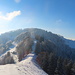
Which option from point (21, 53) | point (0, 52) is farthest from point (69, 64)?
point (0, 52)

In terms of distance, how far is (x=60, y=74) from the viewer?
141 ft

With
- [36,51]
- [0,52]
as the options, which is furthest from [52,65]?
[0,52]

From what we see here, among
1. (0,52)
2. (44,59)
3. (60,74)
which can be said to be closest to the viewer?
(60,74)

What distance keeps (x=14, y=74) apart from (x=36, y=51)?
53.7 meters

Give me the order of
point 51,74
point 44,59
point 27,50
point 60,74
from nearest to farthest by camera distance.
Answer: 1. point 60,74
2. point 51,74
3. point 44,59
4. point 27,50

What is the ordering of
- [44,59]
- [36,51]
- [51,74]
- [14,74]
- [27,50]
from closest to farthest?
[14,74], [51,74], [44,59], [36,51], [27,50]

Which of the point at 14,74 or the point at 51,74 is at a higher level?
the point at 14,74

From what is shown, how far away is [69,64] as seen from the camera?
157ft

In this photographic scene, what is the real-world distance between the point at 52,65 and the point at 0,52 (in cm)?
12326

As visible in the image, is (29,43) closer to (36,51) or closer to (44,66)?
(36,51)

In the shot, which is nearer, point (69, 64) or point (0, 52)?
point (69, 64)

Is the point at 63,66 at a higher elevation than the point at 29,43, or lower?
lower

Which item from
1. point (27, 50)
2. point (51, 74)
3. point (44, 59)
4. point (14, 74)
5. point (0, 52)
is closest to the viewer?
point (14, 74)

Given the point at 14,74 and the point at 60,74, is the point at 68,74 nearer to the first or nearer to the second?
the point at 60,74
